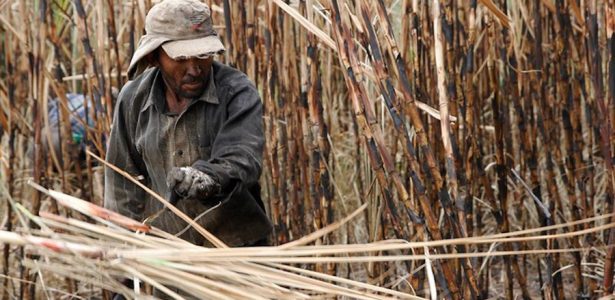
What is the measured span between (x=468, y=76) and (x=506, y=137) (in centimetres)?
57

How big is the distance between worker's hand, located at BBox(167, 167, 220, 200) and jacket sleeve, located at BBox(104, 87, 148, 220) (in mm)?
507

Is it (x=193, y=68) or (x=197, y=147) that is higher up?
(x=193, y=68)

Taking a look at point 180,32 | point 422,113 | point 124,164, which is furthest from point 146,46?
point 422,113

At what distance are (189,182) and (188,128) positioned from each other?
1.30ft

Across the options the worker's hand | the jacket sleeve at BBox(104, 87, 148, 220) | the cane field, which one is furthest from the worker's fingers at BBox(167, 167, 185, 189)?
the jacket sleeve at BBox(104, 87, 148, 220)

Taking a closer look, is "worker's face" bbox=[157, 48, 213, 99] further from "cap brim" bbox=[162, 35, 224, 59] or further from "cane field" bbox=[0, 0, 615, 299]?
"cane field" bbox=[0, 0, 615, 299]

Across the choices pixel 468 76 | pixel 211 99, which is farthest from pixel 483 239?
pixel 468 76

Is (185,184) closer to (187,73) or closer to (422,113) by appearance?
(187,73)

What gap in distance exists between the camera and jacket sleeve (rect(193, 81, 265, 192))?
6.65 feet

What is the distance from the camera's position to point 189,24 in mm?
2178

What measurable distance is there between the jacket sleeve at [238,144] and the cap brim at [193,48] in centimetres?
14

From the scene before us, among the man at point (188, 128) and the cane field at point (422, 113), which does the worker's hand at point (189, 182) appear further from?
the cane field at point (422, 113)

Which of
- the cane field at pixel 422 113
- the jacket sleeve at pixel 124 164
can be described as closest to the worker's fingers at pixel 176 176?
the cane field at pixel 422 113

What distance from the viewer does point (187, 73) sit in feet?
7.22
